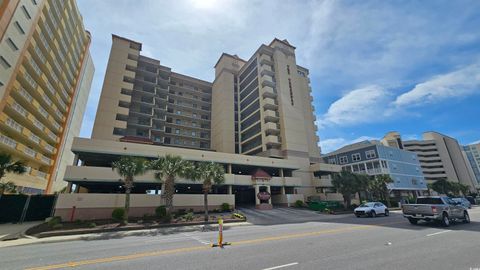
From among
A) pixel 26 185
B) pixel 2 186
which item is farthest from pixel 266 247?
pixel 26 185

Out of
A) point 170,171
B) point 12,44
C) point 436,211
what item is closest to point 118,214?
point 170,171

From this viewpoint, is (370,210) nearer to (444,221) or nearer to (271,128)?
(444,221)

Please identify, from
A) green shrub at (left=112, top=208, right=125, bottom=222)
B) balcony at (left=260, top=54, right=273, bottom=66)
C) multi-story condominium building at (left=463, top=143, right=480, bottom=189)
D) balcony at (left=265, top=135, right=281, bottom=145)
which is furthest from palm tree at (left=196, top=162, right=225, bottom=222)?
multi-story condominium building at (left=463, top=143, right=480, bottom=189)

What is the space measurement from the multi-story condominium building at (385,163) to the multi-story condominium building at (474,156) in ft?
245

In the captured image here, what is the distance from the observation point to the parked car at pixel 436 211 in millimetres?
14594

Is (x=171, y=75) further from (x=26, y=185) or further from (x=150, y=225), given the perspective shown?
(x=150, y=225)

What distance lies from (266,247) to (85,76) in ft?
222

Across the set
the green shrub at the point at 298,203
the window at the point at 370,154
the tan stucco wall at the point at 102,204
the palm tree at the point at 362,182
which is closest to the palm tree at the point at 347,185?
the palm tree at the point at 362,182

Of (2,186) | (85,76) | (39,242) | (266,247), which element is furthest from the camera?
(85,76)

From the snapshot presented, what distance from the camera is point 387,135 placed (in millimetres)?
89062

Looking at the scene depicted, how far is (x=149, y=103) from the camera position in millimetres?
50344

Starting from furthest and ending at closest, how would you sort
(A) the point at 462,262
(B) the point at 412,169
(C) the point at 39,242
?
1. (B) the point at 412,169
2. (C) the point at 39,242
3. (A) the point at 462,262

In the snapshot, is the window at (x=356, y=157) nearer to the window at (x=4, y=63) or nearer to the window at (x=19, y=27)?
the window at (x=4, y=63)

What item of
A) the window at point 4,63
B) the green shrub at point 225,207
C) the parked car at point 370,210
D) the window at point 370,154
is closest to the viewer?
the parked car at point 370,210
